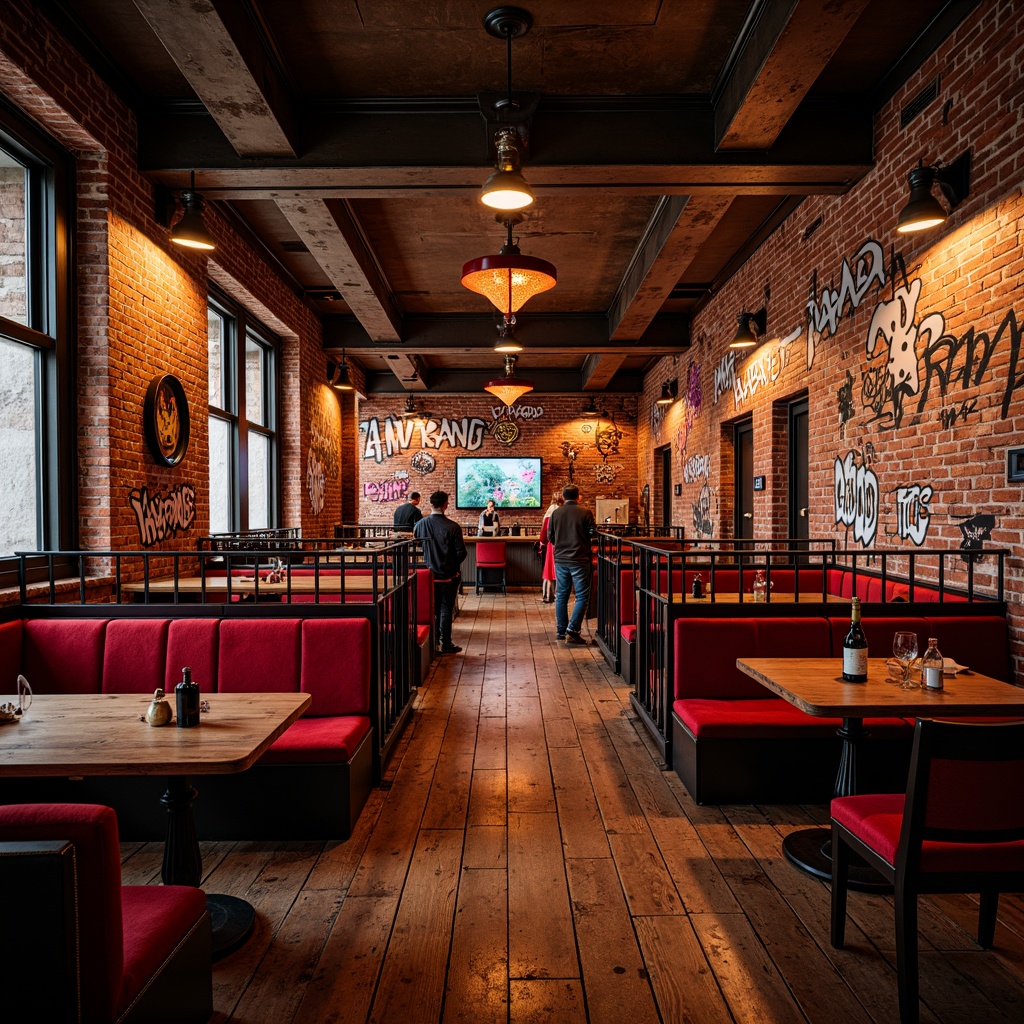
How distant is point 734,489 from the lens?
775 centimetres

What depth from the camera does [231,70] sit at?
136 inches

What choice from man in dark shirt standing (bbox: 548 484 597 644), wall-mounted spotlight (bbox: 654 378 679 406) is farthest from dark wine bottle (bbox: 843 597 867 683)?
wall-mounted spotlight (bbox: 654 378 679 406)

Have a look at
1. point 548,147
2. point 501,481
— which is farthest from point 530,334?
point 548,147

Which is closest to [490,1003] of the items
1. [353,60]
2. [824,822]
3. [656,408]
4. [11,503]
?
[824,822]

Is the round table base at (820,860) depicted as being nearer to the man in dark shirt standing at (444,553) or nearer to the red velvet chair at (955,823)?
the red velvet chair at (955,823)

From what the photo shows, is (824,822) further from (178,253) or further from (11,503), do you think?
(178,253)

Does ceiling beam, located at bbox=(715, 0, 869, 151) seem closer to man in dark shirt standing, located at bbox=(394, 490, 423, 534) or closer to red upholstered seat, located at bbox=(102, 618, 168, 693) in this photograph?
red upholstered seat, located at bbox=(102, 618, 168, 693)

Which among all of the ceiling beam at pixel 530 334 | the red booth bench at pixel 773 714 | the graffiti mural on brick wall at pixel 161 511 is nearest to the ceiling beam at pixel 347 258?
the ceiling beam at pixel 530 334

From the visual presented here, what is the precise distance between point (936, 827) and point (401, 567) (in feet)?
10.5

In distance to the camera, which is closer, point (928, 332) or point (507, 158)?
point (507, 158)

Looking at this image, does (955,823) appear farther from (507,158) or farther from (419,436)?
(419,436)

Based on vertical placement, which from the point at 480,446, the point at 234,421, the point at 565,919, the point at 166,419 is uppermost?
the point at 480,446

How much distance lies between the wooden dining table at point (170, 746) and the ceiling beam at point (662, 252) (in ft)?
13.8

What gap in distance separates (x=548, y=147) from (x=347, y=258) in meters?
2.45
